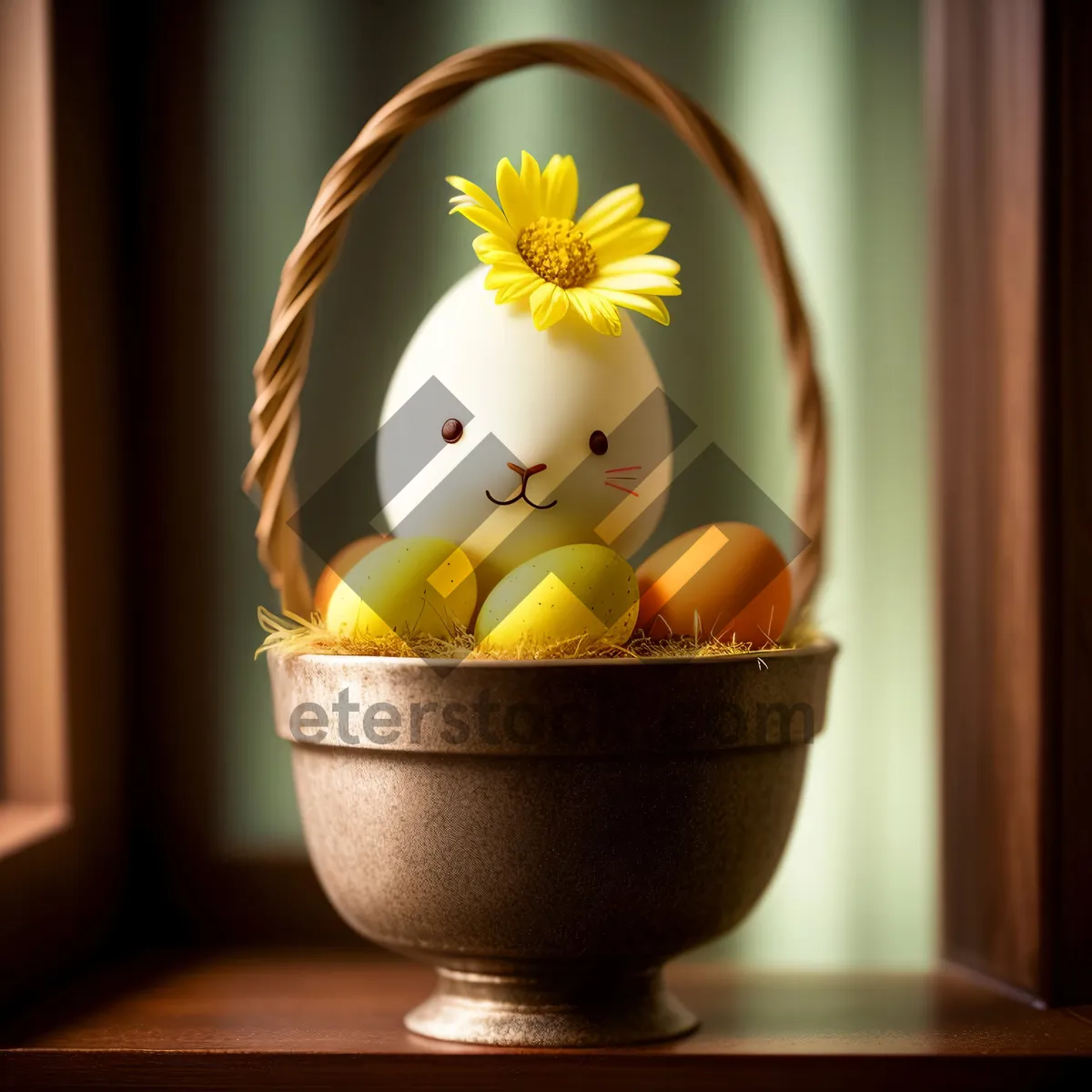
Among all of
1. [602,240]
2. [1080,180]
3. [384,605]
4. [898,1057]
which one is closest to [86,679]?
[384,605]

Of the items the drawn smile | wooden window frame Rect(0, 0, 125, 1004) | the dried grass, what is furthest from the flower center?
wooden window frame Rect(0, 0, 125, 1004)

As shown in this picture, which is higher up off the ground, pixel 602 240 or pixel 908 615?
pixel 602 240

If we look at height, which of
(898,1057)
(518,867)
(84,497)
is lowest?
(898,1057)

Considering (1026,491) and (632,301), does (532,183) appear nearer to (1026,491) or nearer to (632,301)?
(632,301)

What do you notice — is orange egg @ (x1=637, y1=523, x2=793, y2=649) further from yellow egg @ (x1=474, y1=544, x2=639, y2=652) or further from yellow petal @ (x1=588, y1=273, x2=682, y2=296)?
yellow petal @ (x1=588, y1=273, x2=682, y2=296)

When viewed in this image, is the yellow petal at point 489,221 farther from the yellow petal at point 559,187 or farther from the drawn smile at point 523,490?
the drawn smile at point 523,490

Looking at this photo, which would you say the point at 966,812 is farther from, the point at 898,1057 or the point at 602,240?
the point at 602,240
